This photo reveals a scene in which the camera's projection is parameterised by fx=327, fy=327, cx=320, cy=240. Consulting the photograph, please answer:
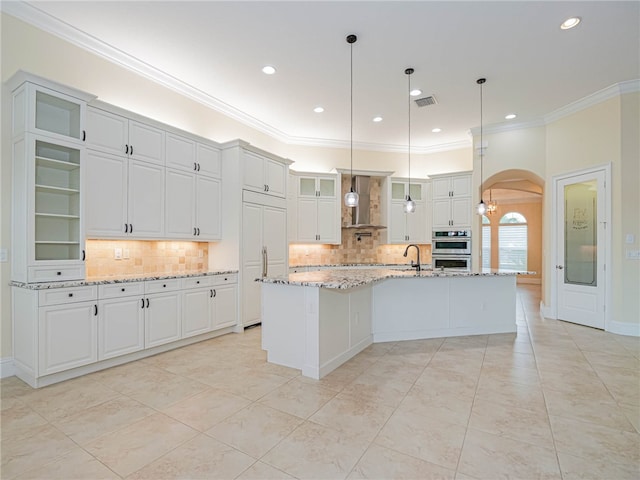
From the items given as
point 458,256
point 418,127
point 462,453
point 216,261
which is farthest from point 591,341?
point 216,261

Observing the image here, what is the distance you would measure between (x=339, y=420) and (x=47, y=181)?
3.46 metres

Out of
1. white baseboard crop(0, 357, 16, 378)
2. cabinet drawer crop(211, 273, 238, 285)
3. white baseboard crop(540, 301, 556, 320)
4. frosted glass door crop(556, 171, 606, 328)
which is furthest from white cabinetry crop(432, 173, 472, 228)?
white baseboard crop(0, 357, 16, 378)

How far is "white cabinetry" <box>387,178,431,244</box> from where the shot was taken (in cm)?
709

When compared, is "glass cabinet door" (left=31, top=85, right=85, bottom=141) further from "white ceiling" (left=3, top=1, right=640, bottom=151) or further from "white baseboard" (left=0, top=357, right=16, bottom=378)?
"white baseboard" (left=0, top=357, right=16, bottom=378)

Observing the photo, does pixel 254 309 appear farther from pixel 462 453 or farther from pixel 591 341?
pixel 591 341

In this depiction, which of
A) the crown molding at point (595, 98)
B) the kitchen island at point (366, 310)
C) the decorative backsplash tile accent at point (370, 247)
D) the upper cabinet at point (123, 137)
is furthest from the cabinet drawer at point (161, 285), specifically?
the crown molding at point (595, 98)

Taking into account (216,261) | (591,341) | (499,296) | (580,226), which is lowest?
(591,341)

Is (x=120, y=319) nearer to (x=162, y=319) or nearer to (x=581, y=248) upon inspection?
(x=162, y=319)

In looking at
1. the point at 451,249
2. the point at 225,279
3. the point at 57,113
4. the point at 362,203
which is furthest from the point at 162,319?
the point at 451,249

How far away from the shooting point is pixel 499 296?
459cm

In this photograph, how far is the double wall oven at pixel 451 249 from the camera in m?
6.51

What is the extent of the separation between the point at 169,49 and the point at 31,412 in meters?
3.71

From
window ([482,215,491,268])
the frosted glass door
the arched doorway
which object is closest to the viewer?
the frosted glass door

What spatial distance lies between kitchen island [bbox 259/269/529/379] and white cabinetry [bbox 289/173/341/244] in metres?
2.50
